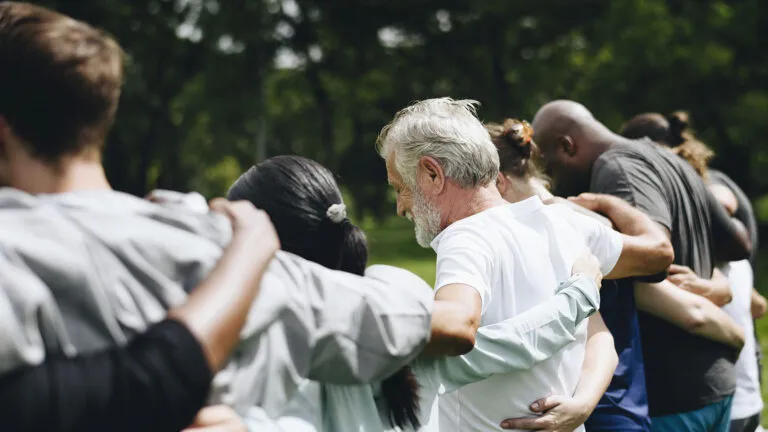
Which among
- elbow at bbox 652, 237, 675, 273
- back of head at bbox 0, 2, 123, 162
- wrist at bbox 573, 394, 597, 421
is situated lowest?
wrist at bbox 573, 394, 597, 421

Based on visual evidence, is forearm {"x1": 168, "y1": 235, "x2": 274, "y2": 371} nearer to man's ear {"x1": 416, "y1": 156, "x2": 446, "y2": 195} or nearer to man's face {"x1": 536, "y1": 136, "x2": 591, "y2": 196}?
man's ear {"x1": 416, "y1": 156, "x2": 446, "y2": 195}

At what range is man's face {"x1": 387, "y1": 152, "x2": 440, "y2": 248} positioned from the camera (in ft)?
10.0

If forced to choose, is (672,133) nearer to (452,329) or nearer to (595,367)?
(595,367)

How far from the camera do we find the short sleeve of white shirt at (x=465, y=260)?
2574 mm

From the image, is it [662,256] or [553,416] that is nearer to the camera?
[553,416]

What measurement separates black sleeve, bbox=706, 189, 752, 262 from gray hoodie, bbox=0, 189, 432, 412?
2.94 meters

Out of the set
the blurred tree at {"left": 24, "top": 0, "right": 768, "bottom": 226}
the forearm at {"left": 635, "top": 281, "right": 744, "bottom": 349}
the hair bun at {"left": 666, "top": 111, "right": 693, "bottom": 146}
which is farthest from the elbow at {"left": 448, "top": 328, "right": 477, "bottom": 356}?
the blurred tree at {"left": 24, "top": 0, "right": 768, "bottom": 226}

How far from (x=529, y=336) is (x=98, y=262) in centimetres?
144

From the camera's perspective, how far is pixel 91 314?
1.49 metres

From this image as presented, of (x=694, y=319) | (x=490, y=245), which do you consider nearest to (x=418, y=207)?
(x=490, y=245)

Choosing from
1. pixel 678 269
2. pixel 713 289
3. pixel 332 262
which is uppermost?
pixel 332 262

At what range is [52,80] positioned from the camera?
155 centimetres

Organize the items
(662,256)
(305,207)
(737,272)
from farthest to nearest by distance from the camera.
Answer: (737,272)
(662,256)
(305,207)

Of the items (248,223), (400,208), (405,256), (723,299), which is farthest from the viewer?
A: (405,256)
